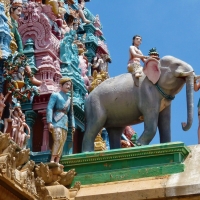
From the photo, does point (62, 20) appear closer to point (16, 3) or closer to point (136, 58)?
point (16, 3)

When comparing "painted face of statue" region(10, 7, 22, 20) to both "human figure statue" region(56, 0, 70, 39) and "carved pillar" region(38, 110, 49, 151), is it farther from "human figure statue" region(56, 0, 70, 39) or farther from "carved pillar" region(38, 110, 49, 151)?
"human figure statue" region(56, 0, 70, 39)

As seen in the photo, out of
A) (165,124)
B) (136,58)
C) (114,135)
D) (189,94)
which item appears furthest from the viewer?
(136,58)

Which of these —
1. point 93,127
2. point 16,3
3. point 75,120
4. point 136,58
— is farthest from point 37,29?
point 93,127

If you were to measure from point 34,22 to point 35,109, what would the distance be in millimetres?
2274

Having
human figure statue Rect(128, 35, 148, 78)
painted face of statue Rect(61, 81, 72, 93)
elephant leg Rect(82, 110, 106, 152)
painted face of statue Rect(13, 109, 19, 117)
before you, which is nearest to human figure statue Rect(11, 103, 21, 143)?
painted face of statue Rect(13, 109, 19, 117)

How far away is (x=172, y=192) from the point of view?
15.2 metres

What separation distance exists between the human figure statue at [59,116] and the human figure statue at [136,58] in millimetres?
1319

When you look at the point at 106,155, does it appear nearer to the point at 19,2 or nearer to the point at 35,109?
the point at 35,109

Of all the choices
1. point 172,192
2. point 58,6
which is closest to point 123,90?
point 172,192

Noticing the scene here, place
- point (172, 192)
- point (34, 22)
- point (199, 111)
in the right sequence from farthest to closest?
point (34, 22) < point (199, 111) < point (172, 192)

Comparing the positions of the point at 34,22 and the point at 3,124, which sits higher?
the point at 34,22

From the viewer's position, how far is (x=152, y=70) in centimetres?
1723

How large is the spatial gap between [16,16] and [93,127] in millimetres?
3093

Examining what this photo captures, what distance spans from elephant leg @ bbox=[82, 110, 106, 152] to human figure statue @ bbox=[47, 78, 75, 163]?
46 cm
